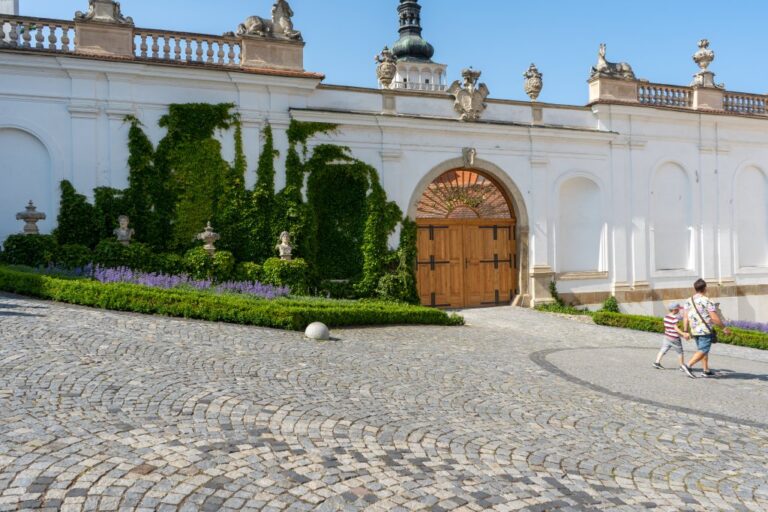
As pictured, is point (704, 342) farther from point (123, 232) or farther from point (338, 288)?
point (123, 232)

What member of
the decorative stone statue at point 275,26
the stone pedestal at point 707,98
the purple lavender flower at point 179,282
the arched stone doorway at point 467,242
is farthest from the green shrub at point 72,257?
the stone pedestal at point 707,98

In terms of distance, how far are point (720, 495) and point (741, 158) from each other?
841 inches

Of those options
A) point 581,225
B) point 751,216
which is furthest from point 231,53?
point 751,216

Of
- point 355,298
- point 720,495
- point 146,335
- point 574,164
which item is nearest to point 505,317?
point 355,298

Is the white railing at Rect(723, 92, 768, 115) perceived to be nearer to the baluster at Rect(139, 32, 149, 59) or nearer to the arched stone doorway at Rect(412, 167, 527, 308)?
the arched stone doorway at Rect(412, 167, 527, 308)

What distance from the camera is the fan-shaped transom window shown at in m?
18.5

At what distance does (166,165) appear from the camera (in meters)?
15.7

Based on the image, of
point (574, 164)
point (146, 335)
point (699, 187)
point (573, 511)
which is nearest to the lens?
point (573, 511)

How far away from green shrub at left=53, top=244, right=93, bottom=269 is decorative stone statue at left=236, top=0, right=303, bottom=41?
7.01m

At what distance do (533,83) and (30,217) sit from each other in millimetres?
14455

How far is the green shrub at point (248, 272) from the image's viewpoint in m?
15.1

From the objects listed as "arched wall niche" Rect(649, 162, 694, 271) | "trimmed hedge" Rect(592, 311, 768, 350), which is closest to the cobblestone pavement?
"trimmed hedge" Rect(592, 311, 768, 350)

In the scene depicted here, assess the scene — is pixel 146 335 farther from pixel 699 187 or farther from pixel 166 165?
pixel 699 187

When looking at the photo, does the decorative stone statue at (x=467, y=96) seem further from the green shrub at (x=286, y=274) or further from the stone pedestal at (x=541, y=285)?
the green shrub at (x=286, y=274)
